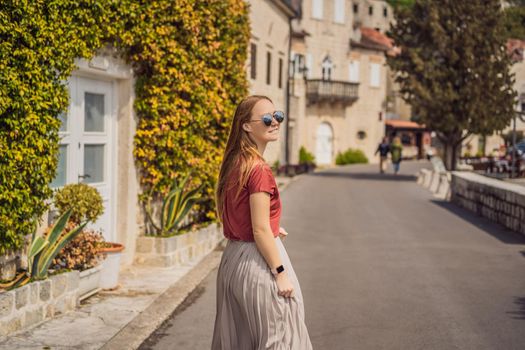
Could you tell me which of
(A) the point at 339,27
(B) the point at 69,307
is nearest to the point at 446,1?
(A) the point at 339,27

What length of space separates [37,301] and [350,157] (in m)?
50.5

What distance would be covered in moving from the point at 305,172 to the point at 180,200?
29.6 meters

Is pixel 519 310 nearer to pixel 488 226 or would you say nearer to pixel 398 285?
pixel 398 285

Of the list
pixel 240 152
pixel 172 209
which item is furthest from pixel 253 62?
pixel 240 152

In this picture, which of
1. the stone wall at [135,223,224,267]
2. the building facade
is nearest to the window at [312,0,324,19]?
the building facade

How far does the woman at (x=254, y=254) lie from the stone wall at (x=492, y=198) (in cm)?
1067

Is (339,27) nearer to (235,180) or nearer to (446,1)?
(446,1)

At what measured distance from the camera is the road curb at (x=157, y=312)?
255 inches

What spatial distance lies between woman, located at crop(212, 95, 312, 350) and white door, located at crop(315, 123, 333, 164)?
51300 mm

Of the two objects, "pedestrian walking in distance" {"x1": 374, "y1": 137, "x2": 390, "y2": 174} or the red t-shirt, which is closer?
the red t-shirt

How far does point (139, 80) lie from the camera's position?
420 inches

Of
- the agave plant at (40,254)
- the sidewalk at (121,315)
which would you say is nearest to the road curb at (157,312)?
the sidewalk at (121,315)

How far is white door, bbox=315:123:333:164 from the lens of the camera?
55625 millimetres

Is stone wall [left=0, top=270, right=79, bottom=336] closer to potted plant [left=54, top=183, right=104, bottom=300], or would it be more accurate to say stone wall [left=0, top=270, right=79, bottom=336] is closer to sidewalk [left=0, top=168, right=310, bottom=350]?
sidewalk [left=0, top=168, right=310, bottom=350]
